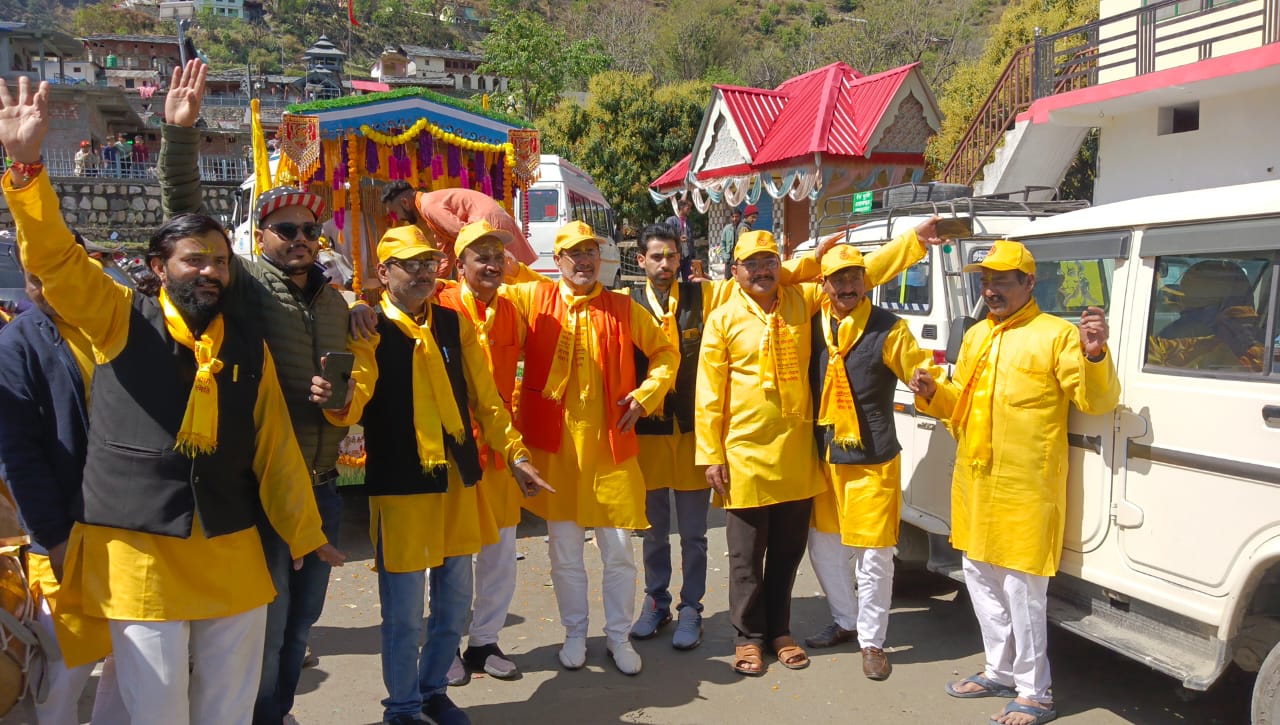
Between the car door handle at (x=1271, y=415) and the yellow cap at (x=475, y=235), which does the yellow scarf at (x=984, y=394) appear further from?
the yellow cap at (x=475, y=235)

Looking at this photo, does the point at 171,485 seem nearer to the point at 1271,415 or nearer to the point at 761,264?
the point at 761,264

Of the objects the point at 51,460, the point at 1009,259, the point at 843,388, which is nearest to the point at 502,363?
the point at 843,388

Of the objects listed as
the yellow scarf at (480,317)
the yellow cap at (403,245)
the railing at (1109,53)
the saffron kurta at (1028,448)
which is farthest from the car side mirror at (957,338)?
the railing at (1109,53)

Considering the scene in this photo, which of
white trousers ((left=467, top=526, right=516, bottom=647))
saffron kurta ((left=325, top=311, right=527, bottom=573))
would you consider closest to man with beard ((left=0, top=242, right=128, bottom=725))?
saffron kurta ((left=325, top=311, right=527, bottom=573))

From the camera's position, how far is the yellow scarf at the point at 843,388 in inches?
177

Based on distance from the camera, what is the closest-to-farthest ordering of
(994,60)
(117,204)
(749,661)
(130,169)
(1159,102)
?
(749,661)
(1159,102)
(994,60)
(117,204)
(130,169)

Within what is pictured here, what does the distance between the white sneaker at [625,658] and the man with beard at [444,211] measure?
99.3 inches

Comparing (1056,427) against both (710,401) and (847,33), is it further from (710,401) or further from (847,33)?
(847,33)

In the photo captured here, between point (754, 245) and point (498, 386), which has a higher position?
point (754, 245)

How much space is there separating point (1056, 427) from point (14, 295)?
305 inches

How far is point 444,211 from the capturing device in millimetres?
5977

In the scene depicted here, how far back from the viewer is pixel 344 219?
858 cm

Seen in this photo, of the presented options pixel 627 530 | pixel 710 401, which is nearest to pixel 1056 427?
pixel 710 401

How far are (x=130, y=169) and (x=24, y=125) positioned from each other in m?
29.5
